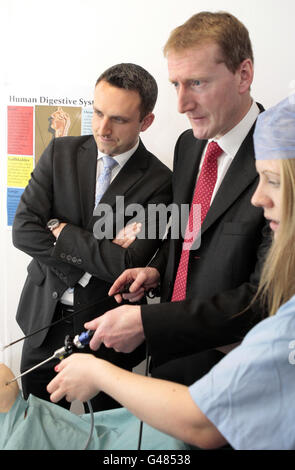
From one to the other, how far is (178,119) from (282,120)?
49.4 inches

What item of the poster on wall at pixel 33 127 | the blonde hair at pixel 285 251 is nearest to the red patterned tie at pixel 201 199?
the blonde hair at pixel 285 251

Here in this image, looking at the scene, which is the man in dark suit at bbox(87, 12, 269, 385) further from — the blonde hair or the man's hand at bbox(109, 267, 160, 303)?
the blonde hair

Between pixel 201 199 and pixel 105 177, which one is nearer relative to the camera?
pixel 201 199

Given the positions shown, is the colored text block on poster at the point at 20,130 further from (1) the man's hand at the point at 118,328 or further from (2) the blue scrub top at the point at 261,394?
(2) the blue scrub top at the point at 261,394

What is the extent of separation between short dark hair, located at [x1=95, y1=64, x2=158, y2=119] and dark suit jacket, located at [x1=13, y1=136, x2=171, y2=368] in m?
0.20

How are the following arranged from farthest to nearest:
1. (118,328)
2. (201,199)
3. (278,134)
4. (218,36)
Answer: (201,199), (218,36), (118,328), (278,134)

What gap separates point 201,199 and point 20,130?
1364 millimetres

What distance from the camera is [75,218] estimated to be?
1.92 meters

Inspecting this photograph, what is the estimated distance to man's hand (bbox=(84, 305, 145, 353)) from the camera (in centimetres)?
126

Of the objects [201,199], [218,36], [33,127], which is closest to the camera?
[218,36]

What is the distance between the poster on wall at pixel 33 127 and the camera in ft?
8.11

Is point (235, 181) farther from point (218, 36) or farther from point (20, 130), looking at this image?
point (20, 130)

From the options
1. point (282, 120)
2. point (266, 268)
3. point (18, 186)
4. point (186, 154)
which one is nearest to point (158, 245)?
point (186, 154)

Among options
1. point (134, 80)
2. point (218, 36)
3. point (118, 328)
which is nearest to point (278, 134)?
point (218, 36)
